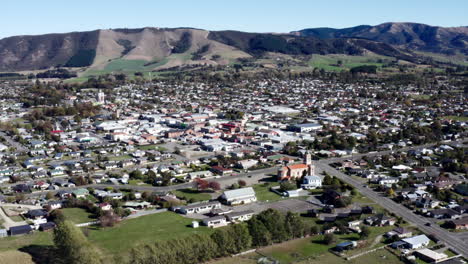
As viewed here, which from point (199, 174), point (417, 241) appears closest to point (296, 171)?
point (199, 174)

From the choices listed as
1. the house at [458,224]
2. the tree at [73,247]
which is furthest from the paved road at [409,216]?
the tree at [73,247]

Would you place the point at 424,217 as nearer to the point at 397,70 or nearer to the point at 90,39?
the point at 397,70

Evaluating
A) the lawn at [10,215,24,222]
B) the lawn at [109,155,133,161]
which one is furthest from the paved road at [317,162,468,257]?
the lawn at [10,215,24,222]

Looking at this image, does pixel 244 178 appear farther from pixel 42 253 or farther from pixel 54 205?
pixel 42 253

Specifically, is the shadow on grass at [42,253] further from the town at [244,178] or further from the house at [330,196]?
the house at [330,196]

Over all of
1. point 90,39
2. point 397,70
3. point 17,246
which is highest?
point 90,39

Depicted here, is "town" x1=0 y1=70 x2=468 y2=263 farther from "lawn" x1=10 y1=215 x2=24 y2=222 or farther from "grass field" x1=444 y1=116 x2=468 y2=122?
"grass field" x1=444 y1=116 x2=468 y2=122

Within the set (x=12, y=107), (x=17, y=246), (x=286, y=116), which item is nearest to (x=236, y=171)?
(x=17, y=246)
